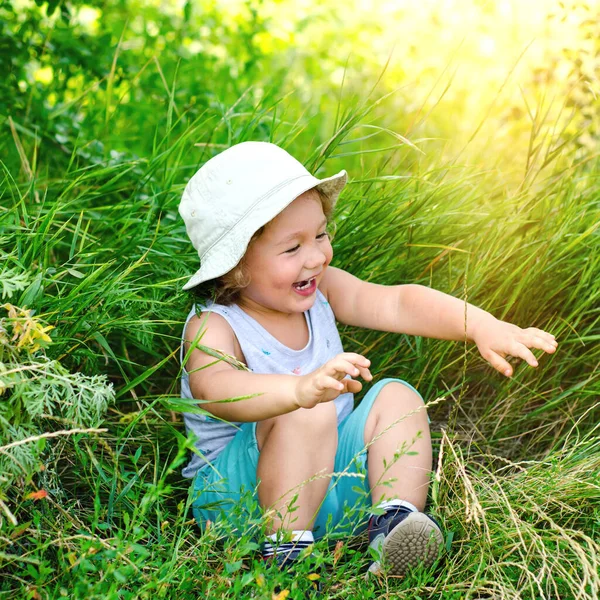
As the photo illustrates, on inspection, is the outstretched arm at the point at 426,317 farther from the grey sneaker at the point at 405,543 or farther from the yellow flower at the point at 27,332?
the yellow flower at the point at 27,332

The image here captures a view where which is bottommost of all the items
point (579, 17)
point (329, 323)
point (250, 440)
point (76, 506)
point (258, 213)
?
point (76, 506)

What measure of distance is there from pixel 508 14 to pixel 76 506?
3.88 meters

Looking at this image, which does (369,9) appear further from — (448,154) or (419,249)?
(419,249)

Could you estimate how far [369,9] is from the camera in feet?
21.7

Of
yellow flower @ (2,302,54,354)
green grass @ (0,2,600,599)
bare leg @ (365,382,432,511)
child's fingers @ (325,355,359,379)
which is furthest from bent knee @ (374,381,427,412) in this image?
yellow flower @ (2,302,54,354)

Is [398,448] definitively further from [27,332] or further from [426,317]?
[27,332]

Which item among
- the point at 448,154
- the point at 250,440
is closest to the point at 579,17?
the point at 448,154

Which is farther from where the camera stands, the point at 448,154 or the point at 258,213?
the point at 448,154

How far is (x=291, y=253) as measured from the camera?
2.11 m

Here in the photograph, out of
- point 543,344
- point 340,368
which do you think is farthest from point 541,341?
point 340,368

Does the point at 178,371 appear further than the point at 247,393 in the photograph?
Yes

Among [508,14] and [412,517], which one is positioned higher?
[508,14]

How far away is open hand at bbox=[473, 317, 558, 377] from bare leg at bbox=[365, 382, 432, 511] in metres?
0.23

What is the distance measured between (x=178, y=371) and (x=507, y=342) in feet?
3.26
